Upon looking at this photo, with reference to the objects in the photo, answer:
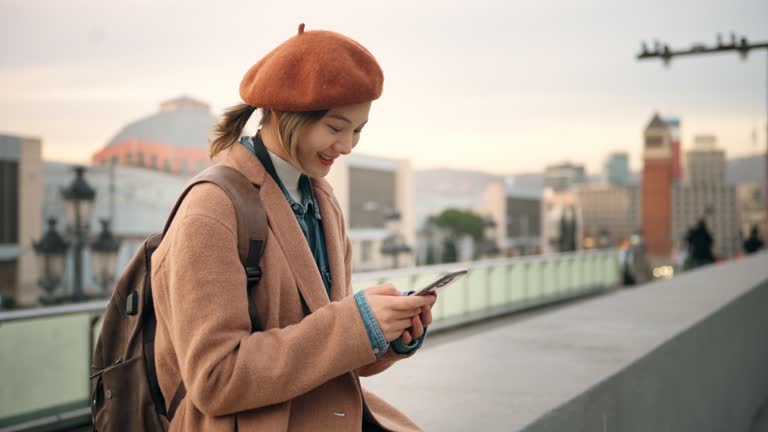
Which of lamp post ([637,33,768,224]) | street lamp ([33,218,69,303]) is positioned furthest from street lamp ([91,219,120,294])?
lamp post ([637,33,768,224])

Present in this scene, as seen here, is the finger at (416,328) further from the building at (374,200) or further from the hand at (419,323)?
Answer: the building at (374,200)

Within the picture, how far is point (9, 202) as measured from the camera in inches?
1740

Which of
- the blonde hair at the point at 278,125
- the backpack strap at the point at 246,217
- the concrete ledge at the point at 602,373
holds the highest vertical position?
the blonde hair at the point at 278,125

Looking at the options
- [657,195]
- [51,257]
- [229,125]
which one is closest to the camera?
[229,125]

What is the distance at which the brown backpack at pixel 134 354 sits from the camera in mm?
1559

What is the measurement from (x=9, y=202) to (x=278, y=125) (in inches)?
1864

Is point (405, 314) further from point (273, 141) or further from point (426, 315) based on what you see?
point (273, 141)

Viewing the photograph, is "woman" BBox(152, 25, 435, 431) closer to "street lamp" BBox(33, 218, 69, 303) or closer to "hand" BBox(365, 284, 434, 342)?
"hand" BBox(365, 284, 434, 342)

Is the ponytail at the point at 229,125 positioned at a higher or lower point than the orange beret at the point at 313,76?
lower

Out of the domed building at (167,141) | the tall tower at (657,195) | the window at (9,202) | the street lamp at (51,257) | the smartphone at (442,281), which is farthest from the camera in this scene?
the tall tower at (657,195)

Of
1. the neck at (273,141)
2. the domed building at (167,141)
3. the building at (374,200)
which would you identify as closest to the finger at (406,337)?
the neck at (273,141)

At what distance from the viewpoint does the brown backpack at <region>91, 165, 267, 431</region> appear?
1.56m

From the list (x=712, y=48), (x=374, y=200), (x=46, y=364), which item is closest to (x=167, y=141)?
(x=374, y=200)

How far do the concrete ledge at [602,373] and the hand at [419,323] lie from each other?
76cm
